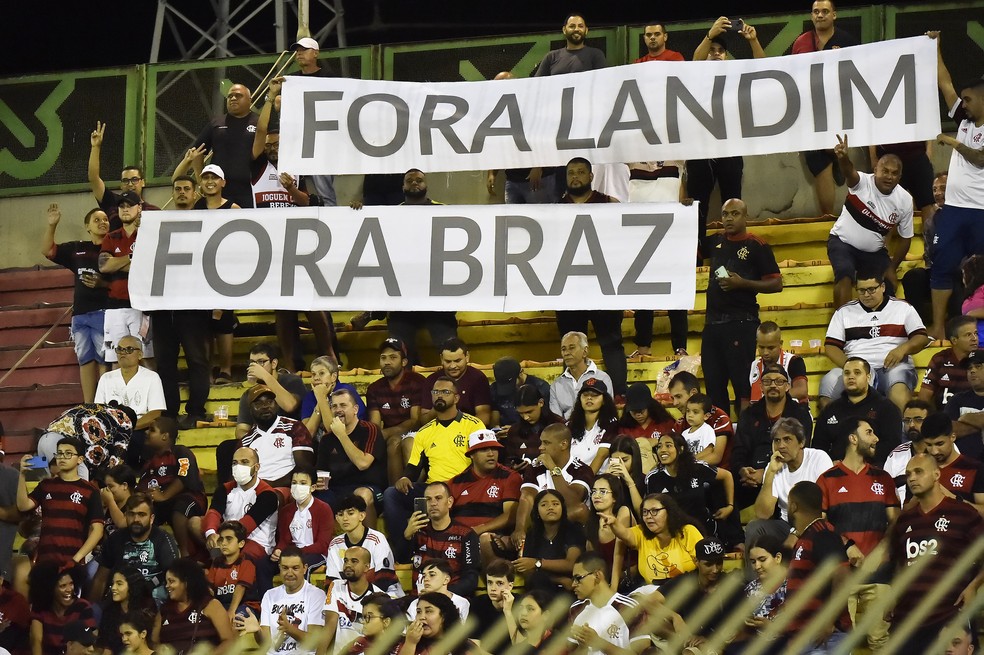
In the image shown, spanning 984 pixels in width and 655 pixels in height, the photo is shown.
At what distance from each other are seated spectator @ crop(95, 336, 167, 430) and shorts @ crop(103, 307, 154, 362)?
28 cm

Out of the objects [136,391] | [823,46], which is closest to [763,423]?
[823,46]

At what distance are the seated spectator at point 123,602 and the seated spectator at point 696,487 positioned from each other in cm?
347

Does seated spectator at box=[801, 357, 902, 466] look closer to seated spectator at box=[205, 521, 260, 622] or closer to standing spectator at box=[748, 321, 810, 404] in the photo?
standing spectator at box=[748, 321, 810, 404]

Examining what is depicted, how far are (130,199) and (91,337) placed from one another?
120cm

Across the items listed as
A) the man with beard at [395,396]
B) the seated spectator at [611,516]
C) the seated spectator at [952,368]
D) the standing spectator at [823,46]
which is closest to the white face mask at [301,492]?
the man with beard at [395,396]

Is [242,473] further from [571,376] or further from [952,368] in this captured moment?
[952,368]

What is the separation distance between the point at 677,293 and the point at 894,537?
3489 mm

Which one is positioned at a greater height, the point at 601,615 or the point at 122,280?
the point at 122,280

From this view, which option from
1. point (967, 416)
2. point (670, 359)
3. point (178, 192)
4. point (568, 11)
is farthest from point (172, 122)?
point (967, 416)

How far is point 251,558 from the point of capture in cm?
1262

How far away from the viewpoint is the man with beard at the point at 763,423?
A: 12.3 meters

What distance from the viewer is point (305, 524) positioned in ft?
41.7

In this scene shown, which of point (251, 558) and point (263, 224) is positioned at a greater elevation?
point (263, 224)

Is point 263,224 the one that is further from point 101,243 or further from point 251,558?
point 251,558
